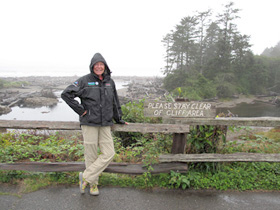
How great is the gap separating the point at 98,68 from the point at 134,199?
2149 mm

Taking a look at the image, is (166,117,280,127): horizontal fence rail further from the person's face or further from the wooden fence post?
the person's face

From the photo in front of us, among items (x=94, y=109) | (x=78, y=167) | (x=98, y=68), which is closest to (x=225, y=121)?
(x=94, y=109)

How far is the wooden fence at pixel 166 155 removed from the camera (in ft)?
11.6

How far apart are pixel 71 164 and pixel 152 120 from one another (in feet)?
9.68

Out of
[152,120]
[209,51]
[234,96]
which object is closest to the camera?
[152,120]

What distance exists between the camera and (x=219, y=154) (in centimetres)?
368

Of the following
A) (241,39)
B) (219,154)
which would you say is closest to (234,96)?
(241,39)

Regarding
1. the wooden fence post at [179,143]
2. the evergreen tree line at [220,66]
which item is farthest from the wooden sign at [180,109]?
the evergreen tree line at [220,66]

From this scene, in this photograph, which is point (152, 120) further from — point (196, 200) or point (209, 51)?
point (209, 51)

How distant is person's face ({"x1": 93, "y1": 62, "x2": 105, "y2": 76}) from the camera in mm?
3262

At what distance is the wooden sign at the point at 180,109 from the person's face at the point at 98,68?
35.6 inches

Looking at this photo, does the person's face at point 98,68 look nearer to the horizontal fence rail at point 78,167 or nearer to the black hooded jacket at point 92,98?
the black hooded jacket at point 92,98

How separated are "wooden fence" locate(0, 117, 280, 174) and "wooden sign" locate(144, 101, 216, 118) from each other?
0.29ft

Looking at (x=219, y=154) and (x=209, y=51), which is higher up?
(x=209, y=51)
